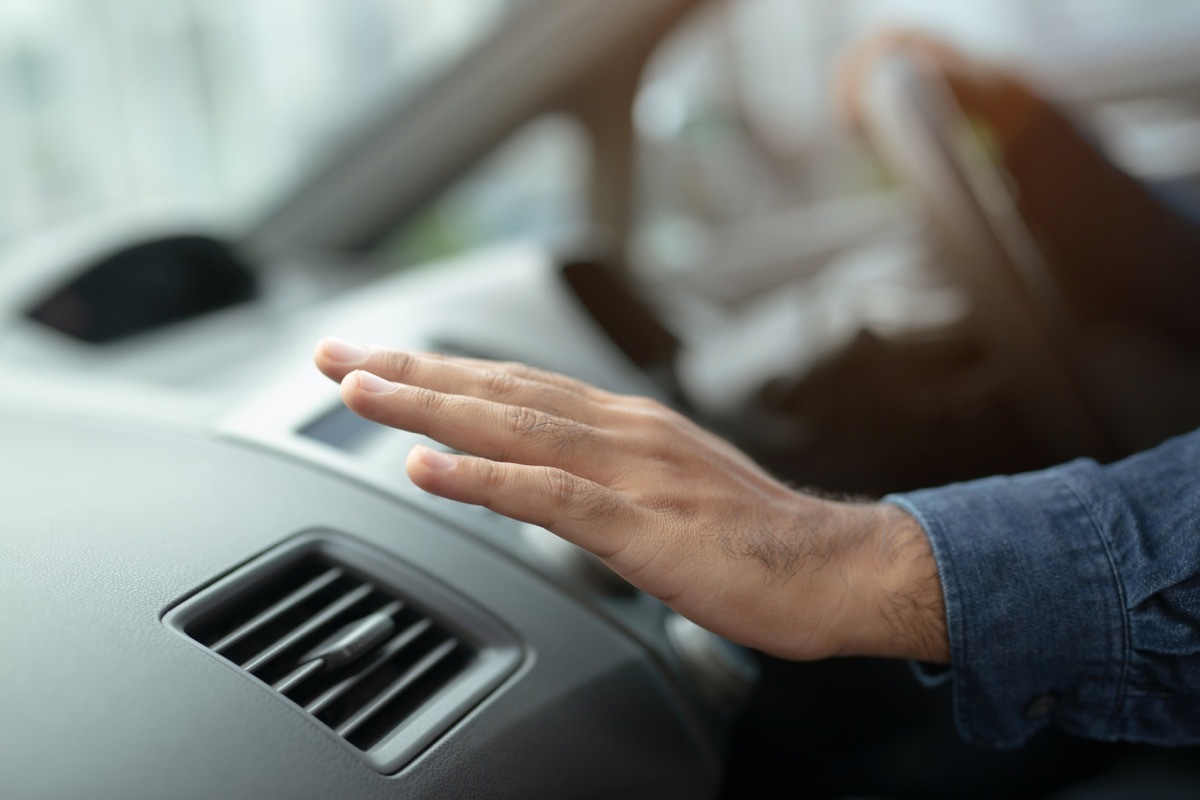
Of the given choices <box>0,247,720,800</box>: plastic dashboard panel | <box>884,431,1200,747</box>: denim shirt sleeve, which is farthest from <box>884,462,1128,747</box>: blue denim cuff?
<box>0,247,720,800</box>: plastic dashboard panel

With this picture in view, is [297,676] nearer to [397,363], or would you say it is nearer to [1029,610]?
[397,363]

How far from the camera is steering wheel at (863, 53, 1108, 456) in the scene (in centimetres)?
112

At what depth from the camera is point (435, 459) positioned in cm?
58

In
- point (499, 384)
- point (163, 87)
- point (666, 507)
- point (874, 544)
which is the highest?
point (163, 87)

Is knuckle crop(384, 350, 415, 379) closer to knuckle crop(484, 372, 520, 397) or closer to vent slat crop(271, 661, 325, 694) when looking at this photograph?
knuckle crop(484, 372, 520, 397)

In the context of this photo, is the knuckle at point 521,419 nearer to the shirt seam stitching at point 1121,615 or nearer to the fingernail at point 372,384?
the fingernail at point 372,384

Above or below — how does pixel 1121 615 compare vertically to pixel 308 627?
below

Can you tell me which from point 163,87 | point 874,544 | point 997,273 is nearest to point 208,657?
point 874,544

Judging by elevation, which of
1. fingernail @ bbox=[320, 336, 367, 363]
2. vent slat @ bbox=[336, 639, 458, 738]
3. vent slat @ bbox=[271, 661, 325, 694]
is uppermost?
→ fingernail @ bbox=[320, 336, 367, 363]

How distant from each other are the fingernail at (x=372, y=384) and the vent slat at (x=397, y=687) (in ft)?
0.63

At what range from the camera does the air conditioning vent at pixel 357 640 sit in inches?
23.8

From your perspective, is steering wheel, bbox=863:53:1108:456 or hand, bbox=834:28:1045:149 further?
hand, bbox=834:28:1045:149

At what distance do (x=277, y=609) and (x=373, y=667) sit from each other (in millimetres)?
73

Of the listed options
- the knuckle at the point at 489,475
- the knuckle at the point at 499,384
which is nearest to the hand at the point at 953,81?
the knuckle at the point at 499,384
